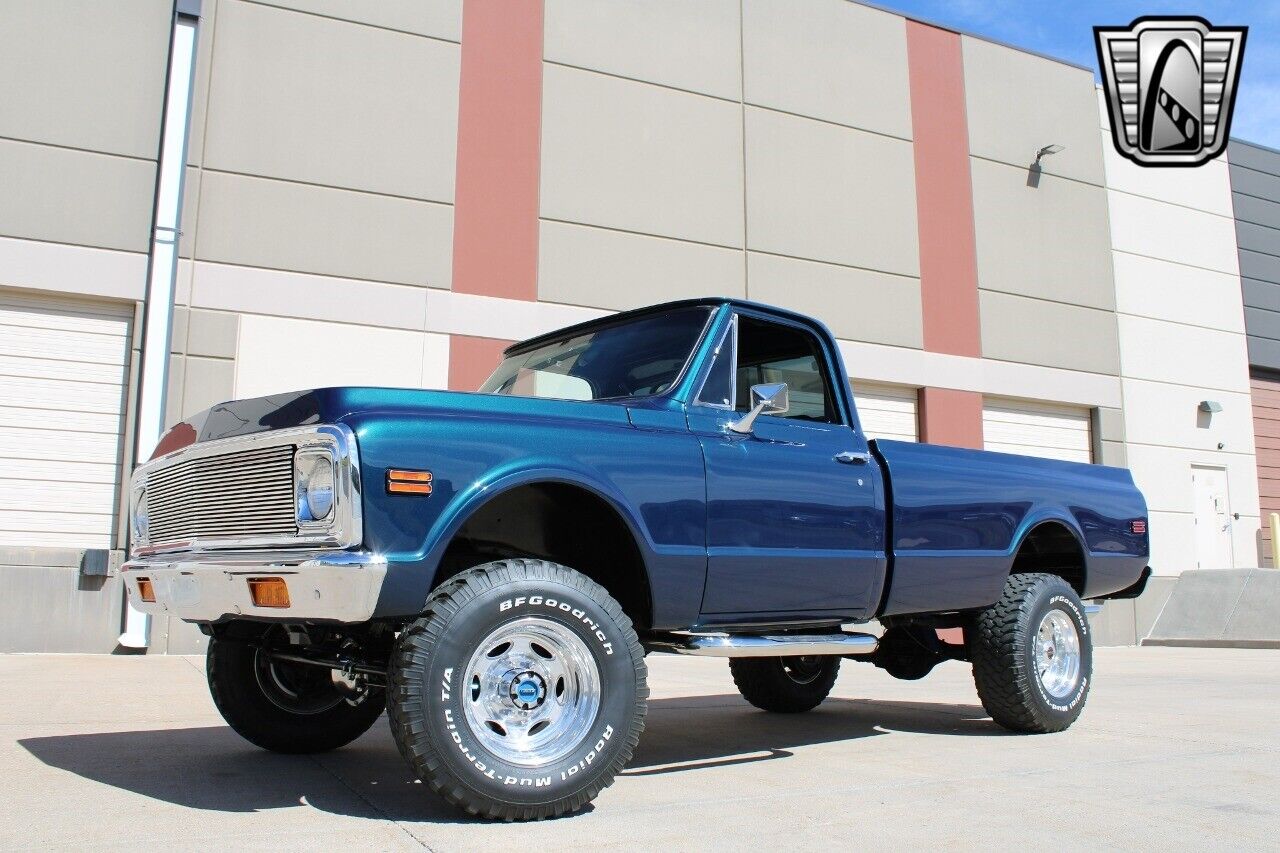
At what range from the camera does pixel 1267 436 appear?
2094 centimetres

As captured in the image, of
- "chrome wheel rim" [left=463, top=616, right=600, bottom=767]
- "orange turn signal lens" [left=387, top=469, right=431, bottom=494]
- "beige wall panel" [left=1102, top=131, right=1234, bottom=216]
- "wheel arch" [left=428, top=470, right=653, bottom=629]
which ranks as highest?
"beige wall panel" [left=1102, top=131, right=1234, bottom=216]

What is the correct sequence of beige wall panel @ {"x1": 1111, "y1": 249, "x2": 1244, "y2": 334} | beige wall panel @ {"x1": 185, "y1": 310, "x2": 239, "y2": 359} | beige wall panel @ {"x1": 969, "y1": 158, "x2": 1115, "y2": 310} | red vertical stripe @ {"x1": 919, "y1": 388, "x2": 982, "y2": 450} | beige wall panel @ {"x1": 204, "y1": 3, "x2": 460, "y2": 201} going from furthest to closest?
beige wall panel @ {"x1": 1111, "y1": 249, "x2": 1244, "y2": 334} → beige wall panel @ {"x1": 969, "y1": 158, "x2": 1115, "y2": 310} → red vertical stripe @ {"x1": 919, "y1": 388, "x2": 982, "y2": 450} → beige wall panel @ {"x1": 204, "y1": 3, "x2": 460, "y2": 201} → beige wall panel @ {"x1": 185, "y1": 310, "x2": 239, "y2": 359}

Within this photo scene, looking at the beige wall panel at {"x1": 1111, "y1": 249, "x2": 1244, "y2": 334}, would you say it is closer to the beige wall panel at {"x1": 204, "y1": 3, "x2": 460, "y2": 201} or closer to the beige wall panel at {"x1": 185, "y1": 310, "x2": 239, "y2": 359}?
the beige wall panel at {"x1": 204, "y1": 3, "x2": 460, "y2": 201}

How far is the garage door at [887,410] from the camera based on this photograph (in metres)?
15.9

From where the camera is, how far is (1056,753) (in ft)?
17.2

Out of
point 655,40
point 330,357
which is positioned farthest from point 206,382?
point 655,40

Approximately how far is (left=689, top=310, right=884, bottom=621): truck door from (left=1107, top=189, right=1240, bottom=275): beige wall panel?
51.4 feet

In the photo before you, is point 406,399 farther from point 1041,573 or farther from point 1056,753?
point 1041,573

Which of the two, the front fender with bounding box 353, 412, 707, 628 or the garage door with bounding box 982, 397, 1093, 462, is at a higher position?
the garage door with bounding box 982, 397, 1093, 462

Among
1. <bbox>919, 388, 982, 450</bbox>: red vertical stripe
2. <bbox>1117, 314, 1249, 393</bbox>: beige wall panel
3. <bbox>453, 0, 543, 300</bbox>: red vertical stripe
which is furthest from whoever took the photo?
<bbox>1117, 314, 1249, 393</bbox>: beige wall panel

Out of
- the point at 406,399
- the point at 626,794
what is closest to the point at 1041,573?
the point at 626,794

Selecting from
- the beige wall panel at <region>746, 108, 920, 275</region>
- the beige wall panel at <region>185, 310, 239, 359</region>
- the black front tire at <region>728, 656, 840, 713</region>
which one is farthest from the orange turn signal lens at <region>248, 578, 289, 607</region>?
the beige wall panel at <region>746, 108, 920, 275</region>

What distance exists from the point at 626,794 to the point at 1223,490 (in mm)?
18916

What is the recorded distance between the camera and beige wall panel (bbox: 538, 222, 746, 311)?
1390 cm
